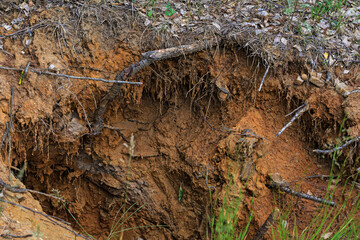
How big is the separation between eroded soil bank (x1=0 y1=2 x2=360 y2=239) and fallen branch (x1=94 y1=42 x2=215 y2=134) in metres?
0.09

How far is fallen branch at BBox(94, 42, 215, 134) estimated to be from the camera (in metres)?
3.08

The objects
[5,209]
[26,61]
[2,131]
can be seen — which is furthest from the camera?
[26,61]

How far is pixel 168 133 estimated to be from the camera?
381cm

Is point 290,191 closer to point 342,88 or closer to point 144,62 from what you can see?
point 342,88

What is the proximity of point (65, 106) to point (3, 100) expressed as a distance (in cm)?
53

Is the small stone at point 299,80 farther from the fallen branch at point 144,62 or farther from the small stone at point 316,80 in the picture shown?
the fallen branch at point 144,62

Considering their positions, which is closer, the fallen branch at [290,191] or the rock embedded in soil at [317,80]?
→ the fallen branch at [290,191]

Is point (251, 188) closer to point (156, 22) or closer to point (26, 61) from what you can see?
point (156, 22)

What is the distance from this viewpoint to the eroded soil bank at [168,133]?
123 inches

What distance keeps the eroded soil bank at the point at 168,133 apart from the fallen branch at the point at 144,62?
9 cm

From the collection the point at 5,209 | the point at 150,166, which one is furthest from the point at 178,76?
the point at 5,209

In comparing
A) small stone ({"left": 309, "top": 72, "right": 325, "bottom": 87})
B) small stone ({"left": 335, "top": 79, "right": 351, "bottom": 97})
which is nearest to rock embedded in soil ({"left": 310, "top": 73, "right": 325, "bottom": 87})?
small stone ({"left": 309, "top": 72, "right": 325, "bottom": 87})

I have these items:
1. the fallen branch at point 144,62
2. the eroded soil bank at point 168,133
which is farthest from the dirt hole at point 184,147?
the fallen branch at point 144,62

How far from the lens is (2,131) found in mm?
2797
